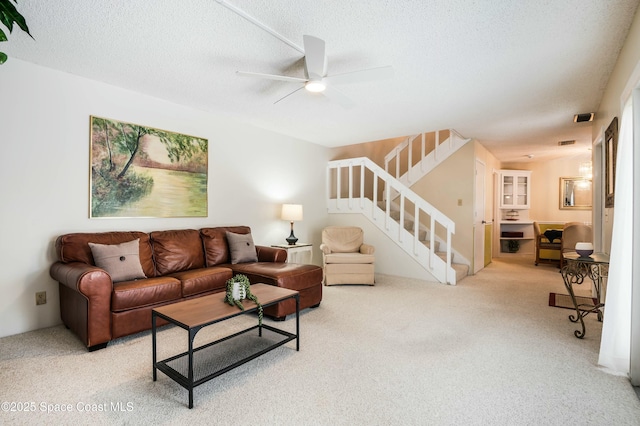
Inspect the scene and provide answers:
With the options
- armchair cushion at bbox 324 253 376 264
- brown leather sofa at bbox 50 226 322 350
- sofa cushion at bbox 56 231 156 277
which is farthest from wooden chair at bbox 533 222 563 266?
sofa cushion at bbox 56 231 156 277

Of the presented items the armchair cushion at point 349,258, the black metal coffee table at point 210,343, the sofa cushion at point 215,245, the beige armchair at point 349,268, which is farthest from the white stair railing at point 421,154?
the black metal coffee table at point 210,343

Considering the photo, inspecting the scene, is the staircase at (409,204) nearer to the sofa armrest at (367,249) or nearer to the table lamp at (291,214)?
the sofa armrest at (367,249)

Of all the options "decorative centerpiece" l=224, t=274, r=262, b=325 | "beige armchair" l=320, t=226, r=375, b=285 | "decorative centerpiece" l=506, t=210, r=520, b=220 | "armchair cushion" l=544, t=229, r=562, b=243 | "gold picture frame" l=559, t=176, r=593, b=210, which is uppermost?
"gold picture frame" l=559, t=176, r=593, b=210

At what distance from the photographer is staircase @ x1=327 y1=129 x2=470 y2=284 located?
522 cm

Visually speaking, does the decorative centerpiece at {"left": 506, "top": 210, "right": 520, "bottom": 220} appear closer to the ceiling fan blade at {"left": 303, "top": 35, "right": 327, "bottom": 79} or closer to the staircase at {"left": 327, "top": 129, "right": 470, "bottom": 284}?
the staircase at {"left": 327, "top": 129, "right": 470, "bottom": 284}

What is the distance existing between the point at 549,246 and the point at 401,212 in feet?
12.4

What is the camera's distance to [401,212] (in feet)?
18.2

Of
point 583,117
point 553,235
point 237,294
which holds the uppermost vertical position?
point 583,117

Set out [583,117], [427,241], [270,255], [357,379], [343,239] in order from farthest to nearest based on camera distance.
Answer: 1. [427,241]
2. [343,239]
3. [583,117]
4. [270,255]
5. [357,379]

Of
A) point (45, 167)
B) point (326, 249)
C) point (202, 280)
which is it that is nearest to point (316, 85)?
point (202, 280)

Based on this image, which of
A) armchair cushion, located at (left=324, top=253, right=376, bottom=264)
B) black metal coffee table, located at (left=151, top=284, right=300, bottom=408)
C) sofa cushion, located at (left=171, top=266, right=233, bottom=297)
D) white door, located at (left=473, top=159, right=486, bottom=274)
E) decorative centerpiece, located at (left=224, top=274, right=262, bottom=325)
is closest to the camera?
black metal coffee table, located at (left=151, top=284, right=300, bottom=408)

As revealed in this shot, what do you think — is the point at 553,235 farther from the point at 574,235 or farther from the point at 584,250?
the point at 584,250

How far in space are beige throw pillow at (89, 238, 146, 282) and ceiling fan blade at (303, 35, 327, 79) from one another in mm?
2406

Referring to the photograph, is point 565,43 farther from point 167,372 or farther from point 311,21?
point 167,372
